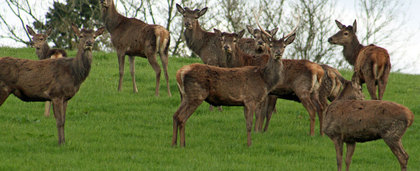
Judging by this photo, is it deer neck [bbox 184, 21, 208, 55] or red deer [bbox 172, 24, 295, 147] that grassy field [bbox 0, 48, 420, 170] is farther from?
deer neck [bbox 184, 21, 208, 55]

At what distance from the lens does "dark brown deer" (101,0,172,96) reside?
15672mm

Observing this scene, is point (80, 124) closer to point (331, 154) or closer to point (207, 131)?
point (207, 131)

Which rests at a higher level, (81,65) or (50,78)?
(81,65)

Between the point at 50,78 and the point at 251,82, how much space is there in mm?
3429

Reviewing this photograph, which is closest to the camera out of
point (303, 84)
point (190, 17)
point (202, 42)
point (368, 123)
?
point (368, 123)

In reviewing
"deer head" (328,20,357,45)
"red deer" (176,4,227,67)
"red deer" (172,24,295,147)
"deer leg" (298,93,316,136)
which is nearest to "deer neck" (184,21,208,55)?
"red deer" (176,4,227,67)

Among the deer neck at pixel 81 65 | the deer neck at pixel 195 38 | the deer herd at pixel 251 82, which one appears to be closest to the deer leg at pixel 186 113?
the deer herd at pixel 251 82

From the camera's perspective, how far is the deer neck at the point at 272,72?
1075 cm

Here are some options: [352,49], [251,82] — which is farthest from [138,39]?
[251,82]

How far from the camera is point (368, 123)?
785 centimetres

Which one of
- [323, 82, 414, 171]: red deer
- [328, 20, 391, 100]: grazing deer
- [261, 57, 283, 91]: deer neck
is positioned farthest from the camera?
[328, 20, 391, 100]: grazing deer

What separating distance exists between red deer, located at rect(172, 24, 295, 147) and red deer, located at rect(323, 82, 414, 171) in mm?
2124

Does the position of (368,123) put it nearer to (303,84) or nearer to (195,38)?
(303,84)

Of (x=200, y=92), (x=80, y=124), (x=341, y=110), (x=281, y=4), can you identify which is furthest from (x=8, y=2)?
(x=341, y=110)
